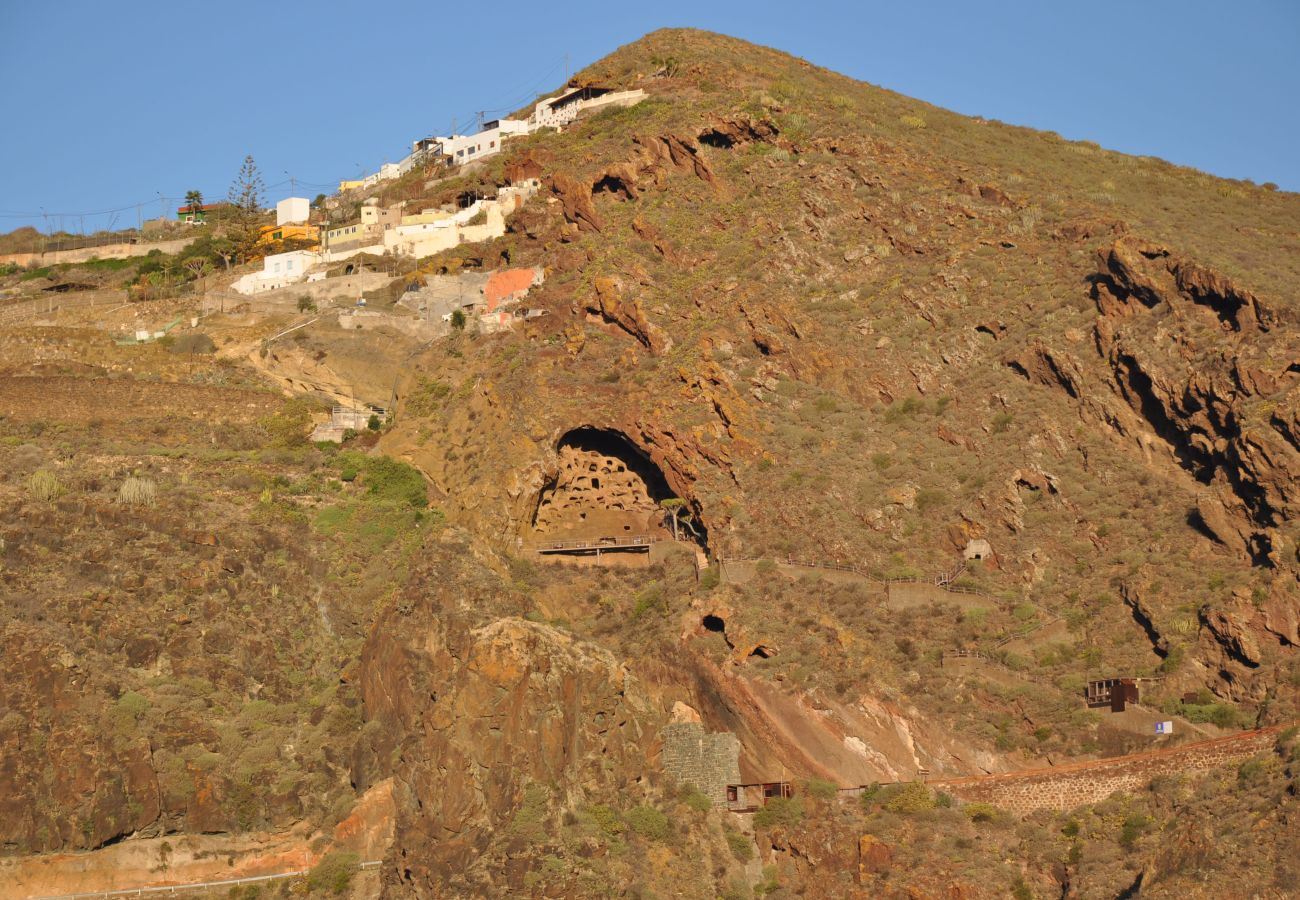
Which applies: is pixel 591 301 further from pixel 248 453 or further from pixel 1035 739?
pixel 1035 739

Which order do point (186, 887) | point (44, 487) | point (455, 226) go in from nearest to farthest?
1. point (186, 887)
2. point (44, 487)
3. point (455, 226)

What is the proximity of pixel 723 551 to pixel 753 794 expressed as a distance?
8086 mm

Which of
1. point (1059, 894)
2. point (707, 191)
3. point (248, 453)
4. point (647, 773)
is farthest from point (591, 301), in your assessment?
point (1059, 894)

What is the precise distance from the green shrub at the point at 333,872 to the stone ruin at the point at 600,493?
14025 mm

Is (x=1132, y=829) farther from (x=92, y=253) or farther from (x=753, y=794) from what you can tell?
(x=92, y=253)

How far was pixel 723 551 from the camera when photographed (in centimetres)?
5894

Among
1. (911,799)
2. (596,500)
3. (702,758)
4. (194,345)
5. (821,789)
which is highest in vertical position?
(194,345)

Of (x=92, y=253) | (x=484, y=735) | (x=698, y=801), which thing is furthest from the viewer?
(x=92, y=253)

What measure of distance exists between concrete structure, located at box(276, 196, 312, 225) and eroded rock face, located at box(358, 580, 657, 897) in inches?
1799

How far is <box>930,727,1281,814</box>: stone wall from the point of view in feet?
162

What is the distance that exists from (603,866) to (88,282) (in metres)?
50.7

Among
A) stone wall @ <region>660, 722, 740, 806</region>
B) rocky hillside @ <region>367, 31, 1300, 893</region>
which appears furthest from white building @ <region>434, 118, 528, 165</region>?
stone wall @ <region>660, 722, 740, 806</region>

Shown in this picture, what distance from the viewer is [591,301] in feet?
224

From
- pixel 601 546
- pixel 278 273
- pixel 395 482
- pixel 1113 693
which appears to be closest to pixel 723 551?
pixel 601 546
